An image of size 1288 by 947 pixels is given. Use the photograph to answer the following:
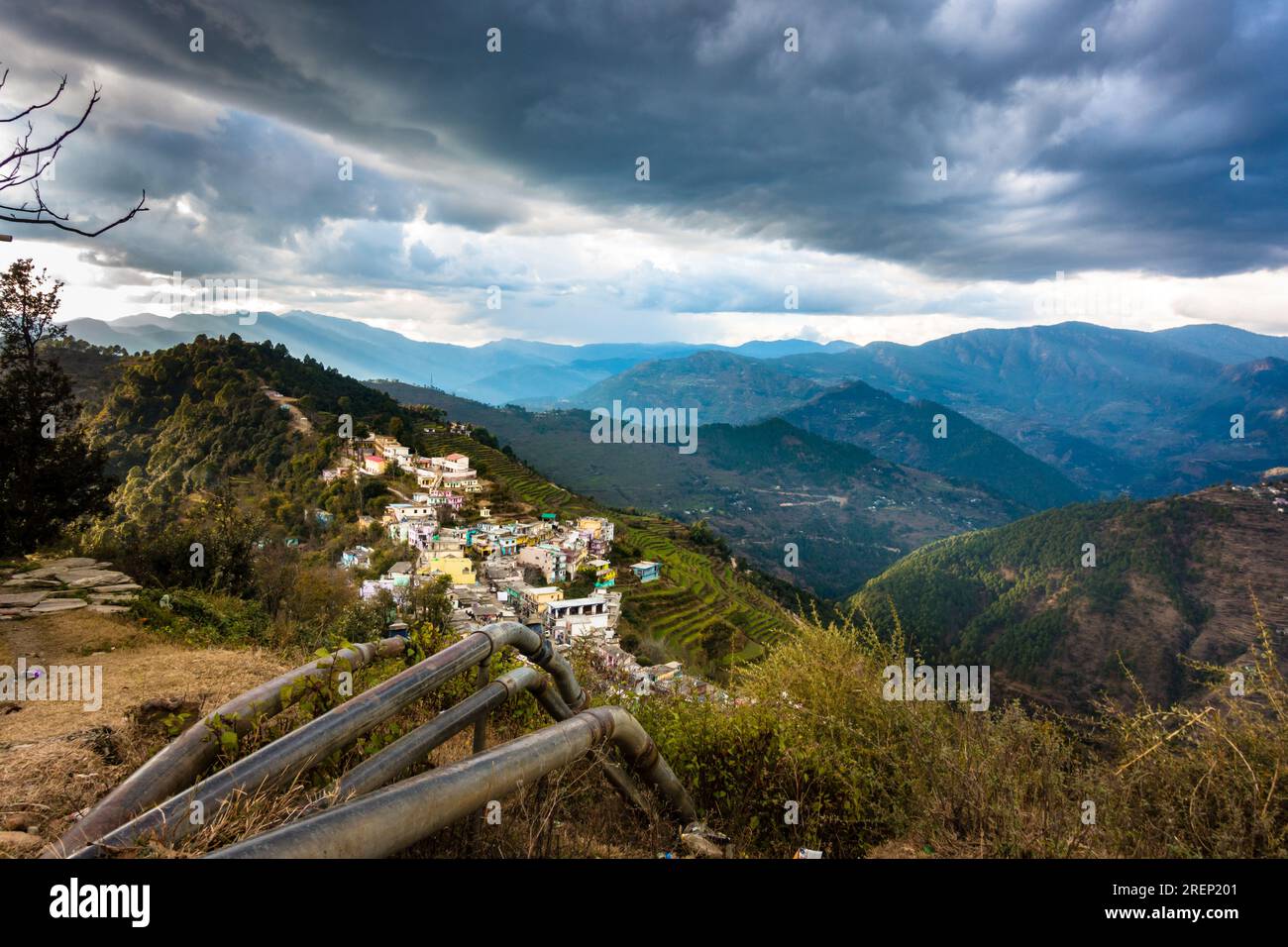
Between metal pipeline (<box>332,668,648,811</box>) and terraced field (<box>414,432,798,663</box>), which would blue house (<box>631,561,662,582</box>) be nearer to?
terraced field (<box>414,432,798,663</box>)

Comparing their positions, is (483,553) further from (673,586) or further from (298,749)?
(298,749)

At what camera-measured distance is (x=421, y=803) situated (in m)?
1.65

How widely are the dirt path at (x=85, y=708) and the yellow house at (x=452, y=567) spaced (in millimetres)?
25779

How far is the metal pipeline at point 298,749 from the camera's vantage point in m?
1.61

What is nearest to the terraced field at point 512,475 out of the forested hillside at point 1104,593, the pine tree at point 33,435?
the forested hillside at point 1104,593

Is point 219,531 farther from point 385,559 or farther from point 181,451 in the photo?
point 181,451

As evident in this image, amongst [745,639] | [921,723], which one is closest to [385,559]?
[745,639]

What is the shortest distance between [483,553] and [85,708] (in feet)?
112

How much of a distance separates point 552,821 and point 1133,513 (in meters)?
106

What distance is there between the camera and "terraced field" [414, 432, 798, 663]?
115 feet

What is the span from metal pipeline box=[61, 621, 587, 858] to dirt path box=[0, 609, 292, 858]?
111 cm

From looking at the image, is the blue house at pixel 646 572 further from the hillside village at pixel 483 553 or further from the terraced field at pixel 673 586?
the terraced field at pixel 673 586

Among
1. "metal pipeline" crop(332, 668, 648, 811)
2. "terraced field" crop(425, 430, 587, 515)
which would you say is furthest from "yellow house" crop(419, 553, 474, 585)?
"metal pipeline" crop(332, 668, 648, 811)

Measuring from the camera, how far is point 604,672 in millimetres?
6633
